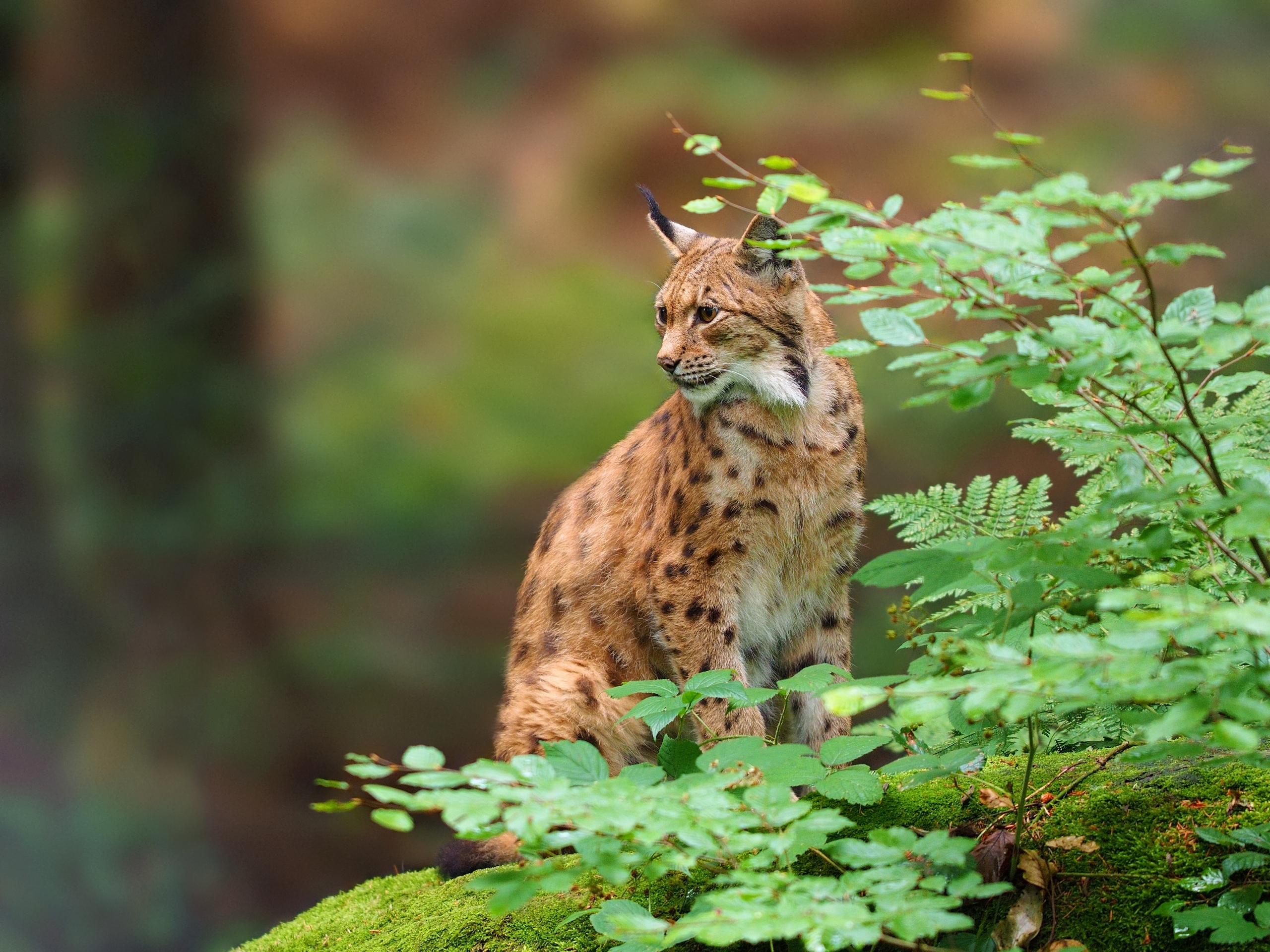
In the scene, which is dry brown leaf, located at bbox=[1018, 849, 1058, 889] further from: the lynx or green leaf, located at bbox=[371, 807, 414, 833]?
green leaf, located at bbox=[371, 807, 414, 833]

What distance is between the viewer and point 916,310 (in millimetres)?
2117

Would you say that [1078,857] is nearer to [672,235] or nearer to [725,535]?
[725,535]

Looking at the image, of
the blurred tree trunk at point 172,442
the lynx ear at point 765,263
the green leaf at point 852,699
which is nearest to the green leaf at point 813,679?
the green leaf at point 852,699

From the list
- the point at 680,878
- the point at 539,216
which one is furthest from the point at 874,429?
the point at 680,878

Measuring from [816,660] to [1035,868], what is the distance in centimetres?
150

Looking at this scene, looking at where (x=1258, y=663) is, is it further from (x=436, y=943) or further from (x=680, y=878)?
(x=436, y=943)

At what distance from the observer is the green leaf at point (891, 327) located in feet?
6.73

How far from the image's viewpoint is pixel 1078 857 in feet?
8.38

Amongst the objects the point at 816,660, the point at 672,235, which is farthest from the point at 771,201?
the point at 816,660

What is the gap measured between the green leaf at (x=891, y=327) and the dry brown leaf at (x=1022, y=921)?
4.11 ft

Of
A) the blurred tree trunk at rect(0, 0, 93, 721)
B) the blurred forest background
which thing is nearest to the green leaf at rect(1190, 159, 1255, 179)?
the blurred forest background

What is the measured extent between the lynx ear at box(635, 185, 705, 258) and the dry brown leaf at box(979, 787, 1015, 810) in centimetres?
208

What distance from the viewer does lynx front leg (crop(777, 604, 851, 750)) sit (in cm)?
394

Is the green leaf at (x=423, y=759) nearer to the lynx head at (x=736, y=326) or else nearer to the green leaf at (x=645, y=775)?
the green leaf at (x=645, y=775)
